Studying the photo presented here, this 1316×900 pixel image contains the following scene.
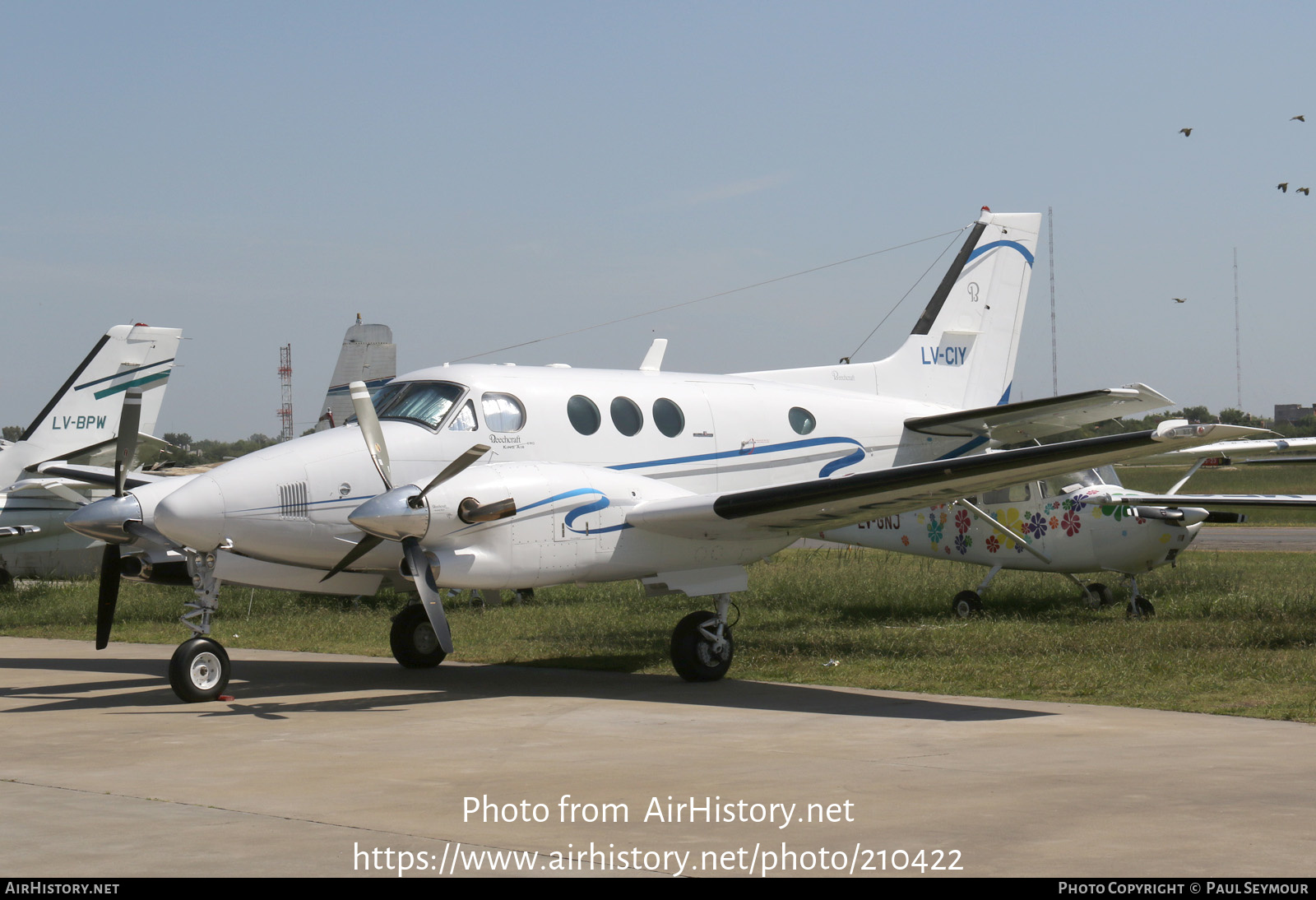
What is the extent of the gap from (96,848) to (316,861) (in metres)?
1.06

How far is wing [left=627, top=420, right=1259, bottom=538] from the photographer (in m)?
9.90

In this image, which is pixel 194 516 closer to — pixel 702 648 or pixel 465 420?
pixel 465 420

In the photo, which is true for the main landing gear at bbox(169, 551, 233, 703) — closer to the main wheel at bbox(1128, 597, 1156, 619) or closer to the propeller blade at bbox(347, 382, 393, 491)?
the propeller blade at bbox(347, 382, 393, 491)

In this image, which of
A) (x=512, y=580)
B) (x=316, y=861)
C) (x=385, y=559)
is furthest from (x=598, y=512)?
(x=316, y=861)

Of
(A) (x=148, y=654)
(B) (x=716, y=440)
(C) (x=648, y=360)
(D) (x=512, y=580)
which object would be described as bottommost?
(A) (x=148, y=654)

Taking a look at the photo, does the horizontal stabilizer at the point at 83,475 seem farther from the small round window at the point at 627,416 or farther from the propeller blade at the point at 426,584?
the small round window at the point at 627,416

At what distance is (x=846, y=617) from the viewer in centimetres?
1730

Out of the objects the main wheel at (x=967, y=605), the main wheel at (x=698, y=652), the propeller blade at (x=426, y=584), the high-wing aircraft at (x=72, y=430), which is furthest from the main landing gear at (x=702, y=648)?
the high-wing aircraft at (x=72, y=430)

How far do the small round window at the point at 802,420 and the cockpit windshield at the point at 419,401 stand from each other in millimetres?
3999

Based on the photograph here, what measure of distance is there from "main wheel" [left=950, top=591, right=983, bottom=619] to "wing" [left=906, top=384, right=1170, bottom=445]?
2757 mm

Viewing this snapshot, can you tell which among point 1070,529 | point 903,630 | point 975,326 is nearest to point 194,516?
point 903,630

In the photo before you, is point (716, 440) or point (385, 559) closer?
point (385, 559)

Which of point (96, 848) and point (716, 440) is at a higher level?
point (716, 440)

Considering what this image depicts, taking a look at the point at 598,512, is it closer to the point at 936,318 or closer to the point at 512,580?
the point at 512,580
